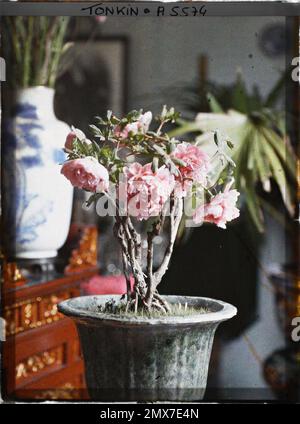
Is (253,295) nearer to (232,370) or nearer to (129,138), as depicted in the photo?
(232,370)

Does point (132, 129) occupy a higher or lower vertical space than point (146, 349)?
higher

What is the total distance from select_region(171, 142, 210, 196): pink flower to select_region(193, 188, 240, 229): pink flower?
0.05 meters

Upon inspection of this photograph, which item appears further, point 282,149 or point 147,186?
point 282,149

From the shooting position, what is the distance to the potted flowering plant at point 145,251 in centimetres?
102

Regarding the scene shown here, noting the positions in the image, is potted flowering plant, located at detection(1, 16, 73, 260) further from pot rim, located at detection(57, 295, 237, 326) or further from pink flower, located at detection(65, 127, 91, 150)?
pot rim, located at detection(57, 295, 237, 326)

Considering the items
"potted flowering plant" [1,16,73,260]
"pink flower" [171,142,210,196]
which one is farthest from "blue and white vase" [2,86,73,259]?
"pink flower" [171,142,210,196]

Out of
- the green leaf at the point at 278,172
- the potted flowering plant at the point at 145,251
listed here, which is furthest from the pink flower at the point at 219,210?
the green leaf at the point at 278,172

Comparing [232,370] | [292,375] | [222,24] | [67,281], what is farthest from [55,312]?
[222,24]

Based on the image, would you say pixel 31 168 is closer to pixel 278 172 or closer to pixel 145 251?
pixel 145 251

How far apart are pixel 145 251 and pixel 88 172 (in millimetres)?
209

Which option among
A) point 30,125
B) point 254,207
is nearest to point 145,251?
point 254,207

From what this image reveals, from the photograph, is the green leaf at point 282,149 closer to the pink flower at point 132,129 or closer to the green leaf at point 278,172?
the green leaf at point 278,172

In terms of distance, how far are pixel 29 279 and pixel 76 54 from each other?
0.49 meters

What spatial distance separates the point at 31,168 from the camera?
1191mm
